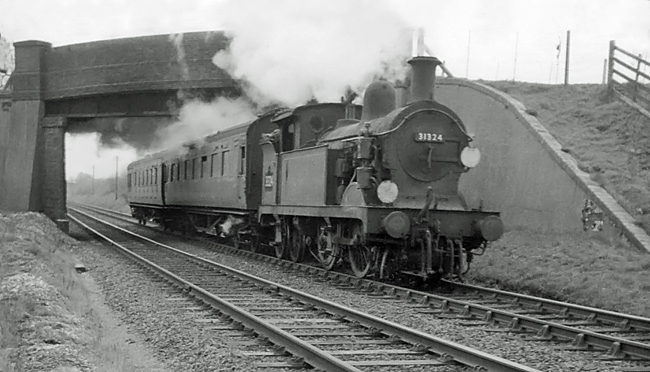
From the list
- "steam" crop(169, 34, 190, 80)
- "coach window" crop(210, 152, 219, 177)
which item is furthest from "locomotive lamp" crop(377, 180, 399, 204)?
"steam" crop(169, 34, 190, 80)

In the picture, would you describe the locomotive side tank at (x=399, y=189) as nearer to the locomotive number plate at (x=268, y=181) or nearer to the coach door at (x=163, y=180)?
the locomotive number plate at (x=268, y=181)

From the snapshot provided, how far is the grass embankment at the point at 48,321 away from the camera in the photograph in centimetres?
564

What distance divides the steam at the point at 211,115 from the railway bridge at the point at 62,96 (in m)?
0.60

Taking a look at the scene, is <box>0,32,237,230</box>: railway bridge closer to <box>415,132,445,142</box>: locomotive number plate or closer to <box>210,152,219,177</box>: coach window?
<box>210,152,219,177</box>: coach window

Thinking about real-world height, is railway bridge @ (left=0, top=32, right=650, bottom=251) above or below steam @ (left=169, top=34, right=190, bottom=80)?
below

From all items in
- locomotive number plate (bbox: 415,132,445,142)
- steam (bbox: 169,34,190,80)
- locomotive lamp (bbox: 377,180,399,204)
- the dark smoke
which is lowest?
locomotive lamp (bbox: 377,180,399,204)

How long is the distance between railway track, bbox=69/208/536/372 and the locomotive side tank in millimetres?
1530

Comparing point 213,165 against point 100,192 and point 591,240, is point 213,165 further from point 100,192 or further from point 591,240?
point 100,192

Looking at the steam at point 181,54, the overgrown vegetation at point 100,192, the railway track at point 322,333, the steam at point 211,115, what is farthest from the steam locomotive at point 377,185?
the overgrown vegetation at point 100,192

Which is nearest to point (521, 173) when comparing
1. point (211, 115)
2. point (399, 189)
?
point (399, 189)

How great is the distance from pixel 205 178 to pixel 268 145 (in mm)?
5591

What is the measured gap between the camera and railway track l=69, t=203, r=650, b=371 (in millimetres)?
6555

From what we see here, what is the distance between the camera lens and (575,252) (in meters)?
11.7

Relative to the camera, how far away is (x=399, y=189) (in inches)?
422
